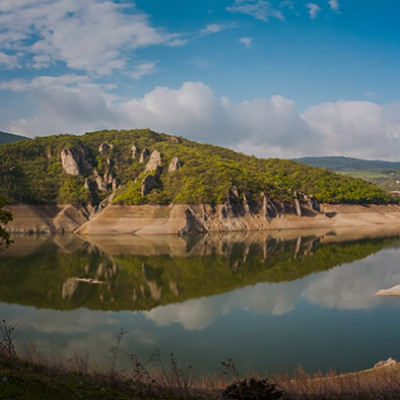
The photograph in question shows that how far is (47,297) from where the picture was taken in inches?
1470

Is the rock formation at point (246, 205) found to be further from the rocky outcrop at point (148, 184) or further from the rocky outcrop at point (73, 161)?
the rocky outcrop at point (73, 161)

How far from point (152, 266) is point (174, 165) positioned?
79.2m

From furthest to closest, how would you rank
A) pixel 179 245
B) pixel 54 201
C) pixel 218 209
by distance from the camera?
pixel 54 201 → pixel 218 209 → pixel 179 245

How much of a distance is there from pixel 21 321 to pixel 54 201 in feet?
326

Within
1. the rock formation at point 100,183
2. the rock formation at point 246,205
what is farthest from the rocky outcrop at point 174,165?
the rock formation at point 246,205

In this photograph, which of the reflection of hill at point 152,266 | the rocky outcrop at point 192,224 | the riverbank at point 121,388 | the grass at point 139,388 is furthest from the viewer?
the rocky outcrop at point 192,224

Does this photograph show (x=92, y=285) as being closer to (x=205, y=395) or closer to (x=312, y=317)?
(x=312, y=317)

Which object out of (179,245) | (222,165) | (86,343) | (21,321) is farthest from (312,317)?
(222,165)

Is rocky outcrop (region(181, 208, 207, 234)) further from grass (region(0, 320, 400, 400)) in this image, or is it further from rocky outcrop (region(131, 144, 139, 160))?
grass (region(0, 320, 400, 400))

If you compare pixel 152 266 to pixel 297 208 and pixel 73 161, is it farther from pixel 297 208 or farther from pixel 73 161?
pixel 73 161

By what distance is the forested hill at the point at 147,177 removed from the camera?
375 ft

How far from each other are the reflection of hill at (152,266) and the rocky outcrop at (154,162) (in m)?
52.5

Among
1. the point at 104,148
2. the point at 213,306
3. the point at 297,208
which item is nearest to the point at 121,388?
the point at 213,306

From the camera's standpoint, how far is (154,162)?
457 ft
